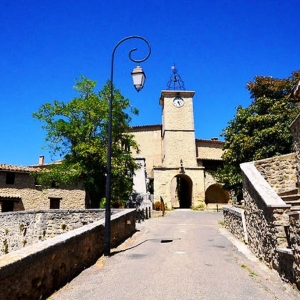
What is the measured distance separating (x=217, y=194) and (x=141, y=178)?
1334cm

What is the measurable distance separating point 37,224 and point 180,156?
857 inches

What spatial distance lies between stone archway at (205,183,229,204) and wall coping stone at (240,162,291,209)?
1105 inches

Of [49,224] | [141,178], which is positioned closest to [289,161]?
[49,224]

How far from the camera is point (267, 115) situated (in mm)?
20281

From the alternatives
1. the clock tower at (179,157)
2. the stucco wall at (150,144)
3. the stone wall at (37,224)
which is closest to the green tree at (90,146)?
the stone wall at (37,224)

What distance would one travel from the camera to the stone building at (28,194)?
93.7 ft

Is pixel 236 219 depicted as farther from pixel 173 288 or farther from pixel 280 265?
pixel 173 288

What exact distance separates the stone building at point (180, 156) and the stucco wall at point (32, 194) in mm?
8431

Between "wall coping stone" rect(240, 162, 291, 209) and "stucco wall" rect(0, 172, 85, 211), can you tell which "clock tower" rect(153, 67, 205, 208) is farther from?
"wall coping stone" rect(240, 162, 291, 209)

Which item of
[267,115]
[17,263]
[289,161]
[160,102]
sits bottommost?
[17,263]

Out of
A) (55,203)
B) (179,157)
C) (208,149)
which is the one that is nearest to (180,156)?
(179,157)

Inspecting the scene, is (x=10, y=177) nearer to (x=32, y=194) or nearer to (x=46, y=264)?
(x=32, y=194)

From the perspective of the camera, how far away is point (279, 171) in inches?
438

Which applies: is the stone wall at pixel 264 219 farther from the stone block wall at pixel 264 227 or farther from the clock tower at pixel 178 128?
the clock tower at pixel 178 128
